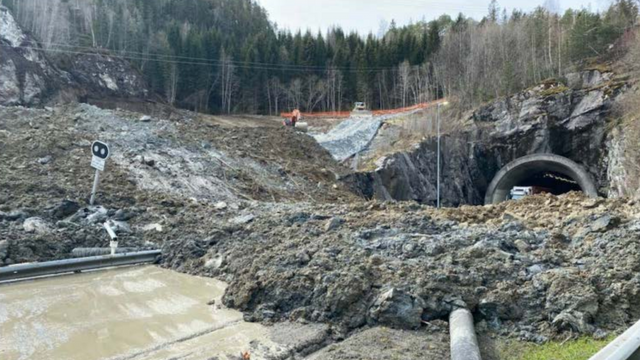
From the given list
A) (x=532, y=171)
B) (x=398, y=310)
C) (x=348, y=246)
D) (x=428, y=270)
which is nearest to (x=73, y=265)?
(x=348, y=246)

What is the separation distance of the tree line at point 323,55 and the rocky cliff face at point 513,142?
189 inches

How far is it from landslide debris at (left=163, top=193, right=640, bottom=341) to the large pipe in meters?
0.23

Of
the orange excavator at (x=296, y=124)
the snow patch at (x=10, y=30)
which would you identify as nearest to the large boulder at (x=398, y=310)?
the orange excavator at (x=296, y=124)

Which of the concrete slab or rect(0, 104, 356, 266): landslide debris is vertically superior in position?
rect(0, 104, 356, 266): landslide debris

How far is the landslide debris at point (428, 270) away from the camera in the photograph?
5.20 metres

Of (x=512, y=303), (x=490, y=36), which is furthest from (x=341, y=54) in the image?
(x=512, y=303)

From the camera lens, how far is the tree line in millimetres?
38969

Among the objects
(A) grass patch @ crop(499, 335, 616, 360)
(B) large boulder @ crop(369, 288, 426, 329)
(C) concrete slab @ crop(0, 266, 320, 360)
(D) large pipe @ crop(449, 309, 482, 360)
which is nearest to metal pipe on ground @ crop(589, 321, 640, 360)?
(A) grass patch @ crop(499, 335, 616, 360)

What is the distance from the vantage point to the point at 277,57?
2116 inches

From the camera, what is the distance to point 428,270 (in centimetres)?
595

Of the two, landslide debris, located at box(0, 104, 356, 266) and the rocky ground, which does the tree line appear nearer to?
landslide debris, located at box(0, 104, 356, 266)

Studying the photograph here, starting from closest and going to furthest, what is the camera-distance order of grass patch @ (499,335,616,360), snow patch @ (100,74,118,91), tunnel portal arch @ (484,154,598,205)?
grass patch @ (499,335,616,360) → tunnel portal arch @ (484,154,598,205) → snow patch @ (100,74,118,91)

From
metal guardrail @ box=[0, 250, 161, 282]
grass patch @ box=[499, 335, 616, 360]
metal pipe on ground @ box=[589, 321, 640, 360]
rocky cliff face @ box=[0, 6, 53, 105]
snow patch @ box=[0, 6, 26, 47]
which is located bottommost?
grass patch @ box=[499, 335, 616, 360]

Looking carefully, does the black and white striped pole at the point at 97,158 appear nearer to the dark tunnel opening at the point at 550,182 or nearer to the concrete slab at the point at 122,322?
the concrete slab at the point at 122,322
